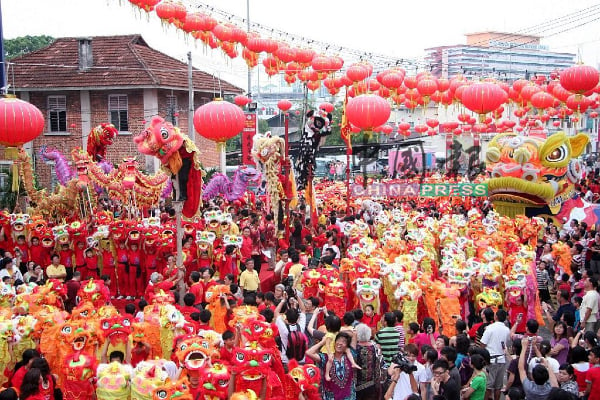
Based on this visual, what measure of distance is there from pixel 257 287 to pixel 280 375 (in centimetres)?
351

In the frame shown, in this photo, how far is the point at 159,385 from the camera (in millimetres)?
4812

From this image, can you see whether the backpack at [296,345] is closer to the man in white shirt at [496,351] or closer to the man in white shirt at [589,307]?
the man in white shirt at [496,351]

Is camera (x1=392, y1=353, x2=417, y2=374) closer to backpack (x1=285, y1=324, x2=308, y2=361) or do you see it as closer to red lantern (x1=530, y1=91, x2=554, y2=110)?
backpack (x1=285, y1=324, x2=308, y2=361)

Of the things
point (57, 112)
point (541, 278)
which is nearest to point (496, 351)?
point (541, 278)

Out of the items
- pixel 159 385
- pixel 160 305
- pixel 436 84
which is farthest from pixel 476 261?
pixel 436 84

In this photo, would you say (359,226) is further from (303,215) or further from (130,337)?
(130,337)

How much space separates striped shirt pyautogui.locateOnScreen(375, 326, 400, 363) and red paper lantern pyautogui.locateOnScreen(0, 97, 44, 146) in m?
5.57

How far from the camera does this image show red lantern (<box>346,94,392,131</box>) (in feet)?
36.9

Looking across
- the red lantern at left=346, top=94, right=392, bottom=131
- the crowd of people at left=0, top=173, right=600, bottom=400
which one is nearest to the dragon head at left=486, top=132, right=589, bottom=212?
→ the crowd of people at left=0, top=173, right=600, bottom=400

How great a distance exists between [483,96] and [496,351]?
6348 mm

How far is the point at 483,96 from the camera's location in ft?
38.8

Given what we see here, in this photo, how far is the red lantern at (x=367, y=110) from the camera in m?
11.2

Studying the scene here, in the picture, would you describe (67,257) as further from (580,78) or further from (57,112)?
(57,112)

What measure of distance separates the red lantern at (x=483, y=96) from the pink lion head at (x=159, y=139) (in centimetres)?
551
